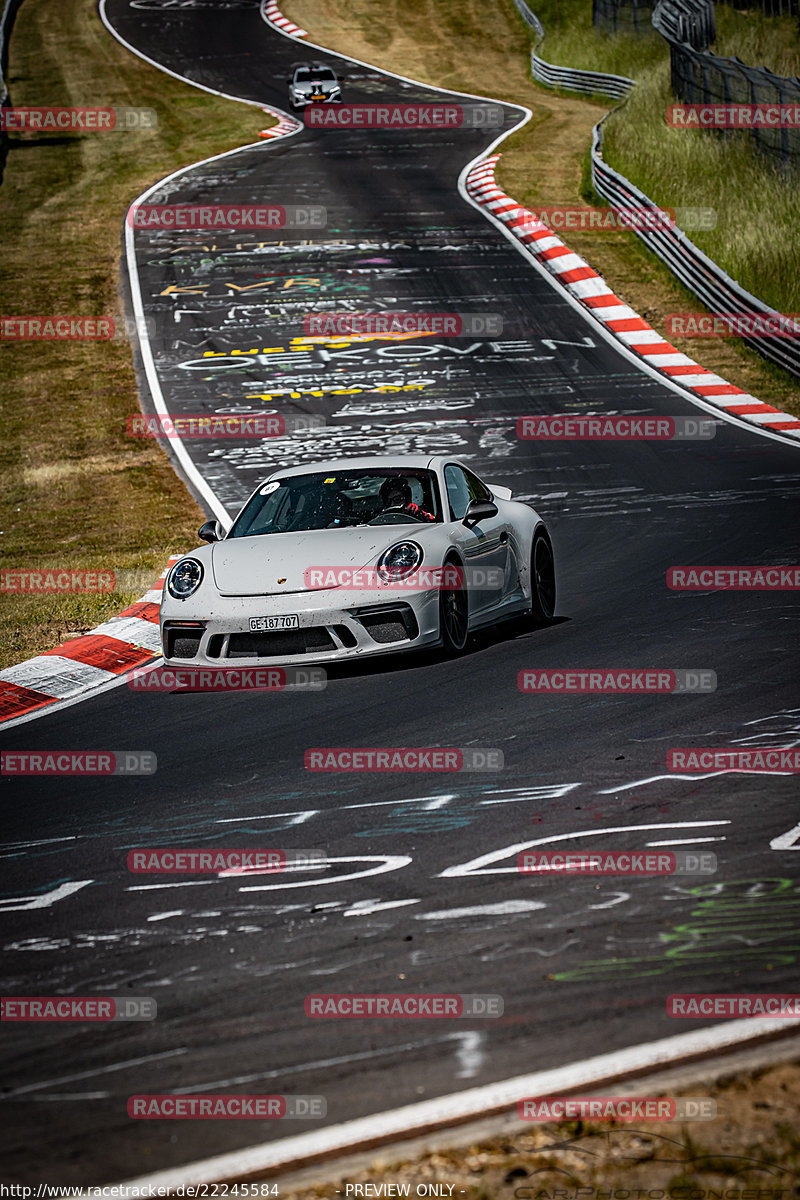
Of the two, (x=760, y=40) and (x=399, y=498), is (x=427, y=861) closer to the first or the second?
(x=399, y=498)

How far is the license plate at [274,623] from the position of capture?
8852 millimetres

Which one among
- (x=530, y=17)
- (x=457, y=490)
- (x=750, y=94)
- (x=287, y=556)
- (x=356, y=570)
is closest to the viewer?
(x=356, y=570)

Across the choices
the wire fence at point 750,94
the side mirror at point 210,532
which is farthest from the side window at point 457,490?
the wire fence at point 750,94

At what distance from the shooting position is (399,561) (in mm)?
9164

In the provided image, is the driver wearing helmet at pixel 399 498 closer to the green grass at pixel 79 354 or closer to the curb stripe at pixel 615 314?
the green grass at pixel 79 354

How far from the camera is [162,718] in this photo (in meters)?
8.54

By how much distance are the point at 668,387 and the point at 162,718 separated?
12.9m

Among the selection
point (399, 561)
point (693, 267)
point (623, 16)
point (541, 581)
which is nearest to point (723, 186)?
point (693, 267)

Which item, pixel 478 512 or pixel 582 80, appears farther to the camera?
pixel 582 80

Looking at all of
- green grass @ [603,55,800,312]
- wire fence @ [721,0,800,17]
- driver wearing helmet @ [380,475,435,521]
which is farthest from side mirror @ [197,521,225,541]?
wire fence @ [721,0,800,17]

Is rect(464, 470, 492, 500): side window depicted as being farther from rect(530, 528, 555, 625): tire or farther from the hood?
the hood

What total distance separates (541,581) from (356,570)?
78.9 inches

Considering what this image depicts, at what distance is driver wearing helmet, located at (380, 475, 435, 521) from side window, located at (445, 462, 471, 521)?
234 mm

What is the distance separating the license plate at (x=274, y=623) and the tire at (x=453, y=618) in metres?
0.90
